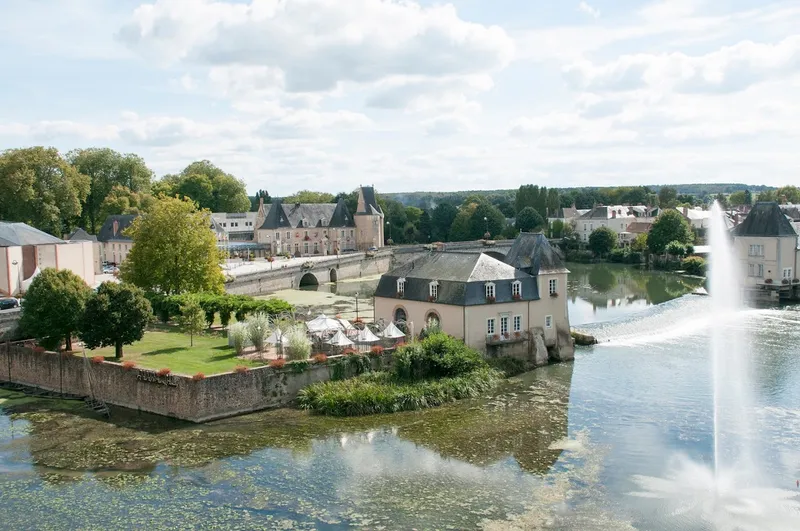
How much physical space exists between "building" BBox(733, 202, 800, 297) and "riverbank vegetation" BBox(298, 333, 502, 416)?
36246 millimetres

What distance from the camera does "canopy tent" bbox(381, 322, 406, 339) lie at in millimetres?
34906

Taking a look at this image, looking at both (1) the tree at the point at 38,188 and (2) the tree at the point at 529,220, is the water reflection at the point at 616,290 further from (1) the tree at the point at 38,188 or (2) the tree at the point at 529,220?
(1) the tree at the point at 38,188

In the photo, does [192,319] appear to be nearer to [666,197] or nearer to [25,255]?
[25,255]

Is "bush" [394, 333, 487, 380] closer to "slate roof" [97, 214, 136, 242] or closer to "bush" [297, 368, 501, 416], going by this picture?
"bush" [297, 368, 501, 416]

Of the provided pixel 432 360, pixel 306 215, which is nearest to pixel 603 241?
pixel 306 215

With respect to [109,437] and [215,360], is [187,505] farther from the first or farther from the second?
[215,360]

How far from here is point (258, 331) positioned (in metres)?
35.1

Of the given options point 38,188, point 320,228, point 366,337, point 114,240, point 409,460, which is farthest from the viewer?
point 320,228

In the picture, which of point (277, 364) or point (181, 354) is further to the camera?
point (181, 354)

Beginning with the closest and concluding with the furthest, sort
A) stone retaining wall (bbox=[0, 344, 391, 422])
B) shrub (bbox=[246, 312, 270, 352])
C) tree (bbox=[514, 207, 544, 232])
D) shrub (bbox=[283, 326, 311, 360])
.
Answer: stone retaining wall (bbox=[0, 344, 391, 422]) → shrub (bbox=[283, 326, 311, 360]) → shrub (bbox=[246, 312, 270, 352]) → tree (bbox=[514, 207, 544, 232])

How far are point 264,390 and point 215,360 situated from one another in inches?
172

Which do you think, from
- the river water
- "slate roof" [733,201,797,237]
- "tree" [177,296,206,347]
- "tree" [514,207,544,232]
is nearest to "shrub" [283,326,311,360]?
the river water

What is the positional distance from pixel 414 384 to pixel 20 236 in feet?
98.6

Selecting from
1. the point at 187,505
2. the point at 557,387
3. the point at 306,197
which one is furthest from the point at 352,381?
the point at 306,197
